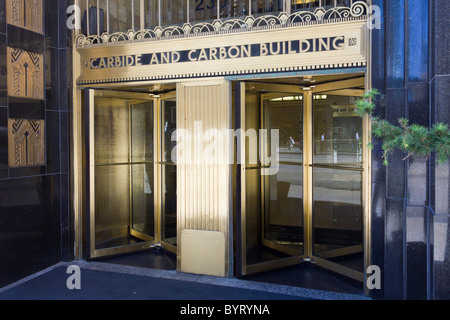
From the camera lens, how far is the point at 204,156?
21.6ft

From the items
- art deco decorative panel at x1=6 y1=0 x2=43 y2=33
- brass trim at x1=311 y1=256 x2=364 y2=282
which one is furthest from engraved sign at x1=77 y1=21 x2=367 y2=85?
brass trim at x1=311 y1=256 x2=364 y2=282

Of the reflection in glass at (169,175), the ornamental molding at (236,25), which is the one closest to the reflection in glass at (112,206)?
the reflection in glass at (169,175)

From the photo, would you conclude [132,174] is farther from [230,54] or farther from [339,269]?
[339,269]

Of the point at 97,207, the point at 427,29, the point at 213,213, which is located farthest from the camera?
the point at 97,207

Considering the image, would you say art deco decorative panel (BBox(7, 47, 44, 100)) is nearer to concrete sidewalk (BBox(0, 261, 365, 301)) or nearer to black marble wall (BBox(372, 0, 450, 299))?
concrete sidewalk (BBox(0, 261, 365, 301))

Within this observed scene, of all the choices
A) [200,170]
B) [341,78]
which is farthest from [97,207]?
[341,78]

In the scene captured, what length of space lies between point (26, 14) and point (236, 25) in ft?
10.5

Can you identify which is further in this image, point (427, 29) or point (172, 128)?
point (172, 128)

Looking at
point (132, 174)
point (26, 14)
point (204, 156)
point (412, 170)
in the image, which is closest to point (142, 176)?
point (132, 174)

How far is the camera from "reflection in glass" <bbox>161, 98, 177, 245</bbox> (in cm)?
805

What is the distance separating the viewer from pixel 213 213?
6566 millimetres

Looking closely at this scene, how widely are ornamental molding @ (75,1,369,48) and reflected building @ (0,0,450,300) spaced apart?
25 mm
